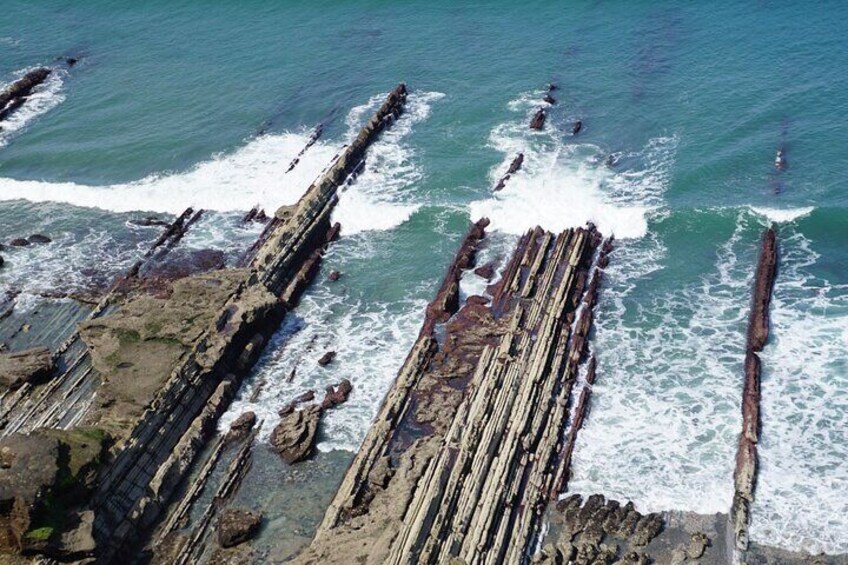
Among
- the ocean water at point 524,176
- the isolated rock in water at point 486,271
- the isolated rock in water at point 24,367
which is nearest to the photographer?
the ocean water at point 524,176

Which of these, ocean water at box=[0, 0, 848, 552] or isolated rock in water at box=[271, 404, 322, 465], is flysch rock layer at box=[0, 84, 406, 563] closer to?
ocean water at box=[0, 0, 848, 552]

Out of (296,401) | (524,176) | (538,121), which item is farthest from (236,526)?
(538,121)

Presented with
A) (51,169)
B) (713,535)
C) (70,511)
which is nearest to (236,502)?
(70,511)

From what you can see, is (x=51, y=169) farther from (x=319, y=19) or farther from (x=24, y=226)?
(x=319, y=19)

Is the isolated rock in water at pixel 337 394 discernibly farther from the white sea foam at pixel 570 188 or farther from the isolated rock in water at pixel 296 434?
the white sea foam at pixel 570 188

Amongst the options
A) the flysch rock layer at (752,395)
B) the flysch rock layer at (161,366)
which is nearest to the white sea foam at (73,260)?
the flysch rock layer at (161,366)

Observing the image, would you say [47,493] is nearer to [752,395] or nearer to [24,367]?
[24,367]
